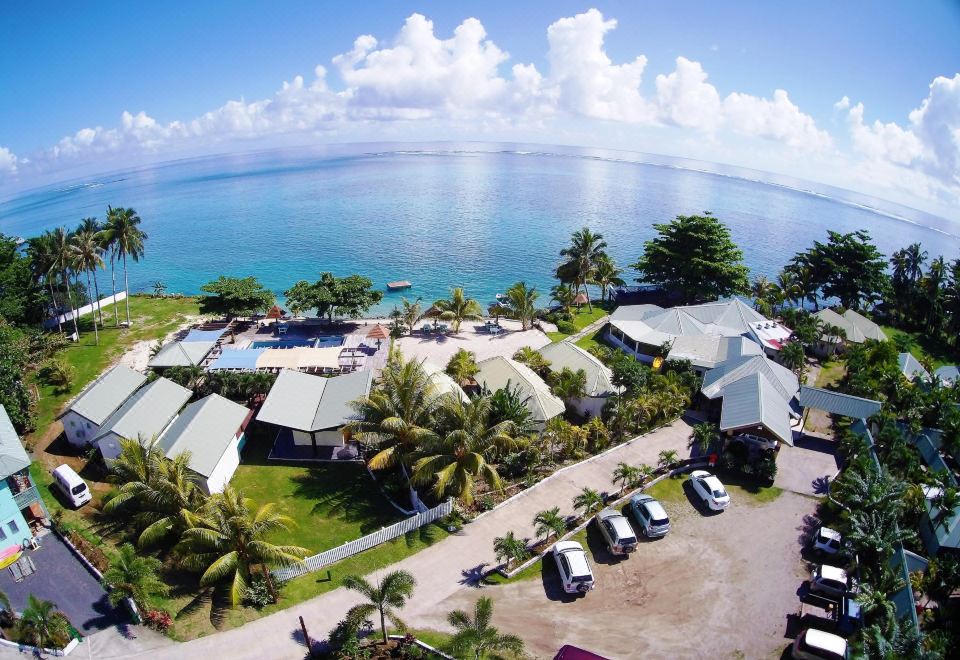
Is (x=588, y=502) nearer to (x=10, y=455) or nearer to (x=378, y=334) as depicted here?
(x=10, y=455)

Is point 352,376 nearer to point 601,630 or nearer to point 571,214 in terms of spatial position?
point 601,630

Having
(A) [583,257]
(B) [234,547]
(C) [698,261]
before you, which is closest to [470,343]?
(A) [583,257]

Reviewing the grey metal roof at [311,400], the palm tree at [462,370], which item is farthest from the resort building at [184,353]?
the palm tree at [462,370]

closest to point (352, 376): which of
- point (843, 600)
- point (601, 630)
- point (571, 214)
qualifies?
point (601, 630)

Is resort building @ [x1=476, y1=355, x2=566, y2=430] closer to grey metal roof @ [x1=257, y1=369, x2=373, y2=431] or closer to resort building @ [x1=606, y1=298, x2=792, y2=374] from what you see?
grey metal roof @ [x1=257, y1=369, x2=373, y2=431]

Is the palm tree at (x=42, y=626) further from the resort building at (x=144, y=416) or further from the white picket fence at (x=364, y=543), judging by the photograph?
the resort building at (x=144, y=416)
